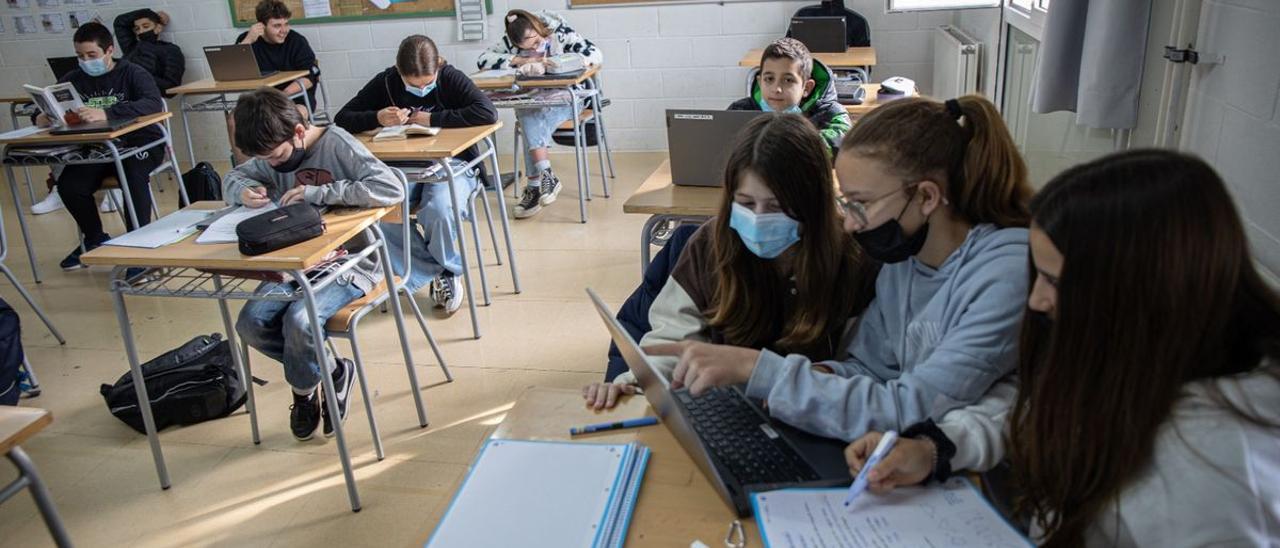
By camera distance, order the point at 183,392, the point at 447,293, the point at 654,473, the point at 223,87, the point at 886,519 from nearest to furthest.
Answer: the point at 886,519 → the point at 654,473 → the point at 183,392 → the point at 447,293 → the point at 223,87

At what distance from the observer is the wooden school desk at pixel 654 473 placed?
994 mm

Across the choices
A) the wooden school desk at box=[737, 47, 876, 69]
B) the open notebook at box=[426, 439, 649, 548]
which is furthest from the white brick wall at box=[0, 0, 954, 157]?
the open notebook at box=[426, 439, 649, 548]

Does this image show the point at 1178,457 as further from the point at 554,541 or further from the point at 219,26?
the point at 219,26

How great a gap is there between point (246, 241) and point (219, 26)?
4.73m

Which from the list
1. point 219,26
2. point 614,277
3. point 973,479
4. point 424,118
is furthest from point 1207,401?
point 219,26

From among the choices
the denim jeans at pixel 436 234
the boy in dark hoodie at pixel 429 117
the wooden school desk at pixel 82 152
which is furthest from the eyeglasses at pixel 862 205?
the wooden school desk at pixel 82 152

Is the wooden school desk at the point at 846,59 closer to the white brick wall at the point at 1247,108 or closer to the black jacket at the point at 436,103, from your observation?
the black jacket at the point at 436,103

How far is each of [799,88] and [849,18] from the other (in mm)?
2330

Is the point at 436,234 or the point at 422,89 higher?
the point at 422,89

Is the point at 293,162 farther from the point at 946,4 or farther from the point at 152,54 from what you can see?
the point at 152,54

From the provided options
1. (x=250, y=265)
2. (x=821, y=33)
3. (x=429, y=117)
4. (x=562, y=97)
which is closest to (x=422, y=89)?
(x=429, y=117)

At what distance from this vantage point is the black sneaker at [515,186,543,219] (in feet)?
15.3

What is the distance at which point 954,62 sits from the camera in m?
4.47

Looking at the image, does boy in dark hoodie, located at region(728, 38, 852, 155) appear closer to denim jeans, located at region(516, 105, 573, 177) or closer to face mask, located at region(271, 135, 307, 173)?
face mask, located at region(271, 135, 307, 173)
